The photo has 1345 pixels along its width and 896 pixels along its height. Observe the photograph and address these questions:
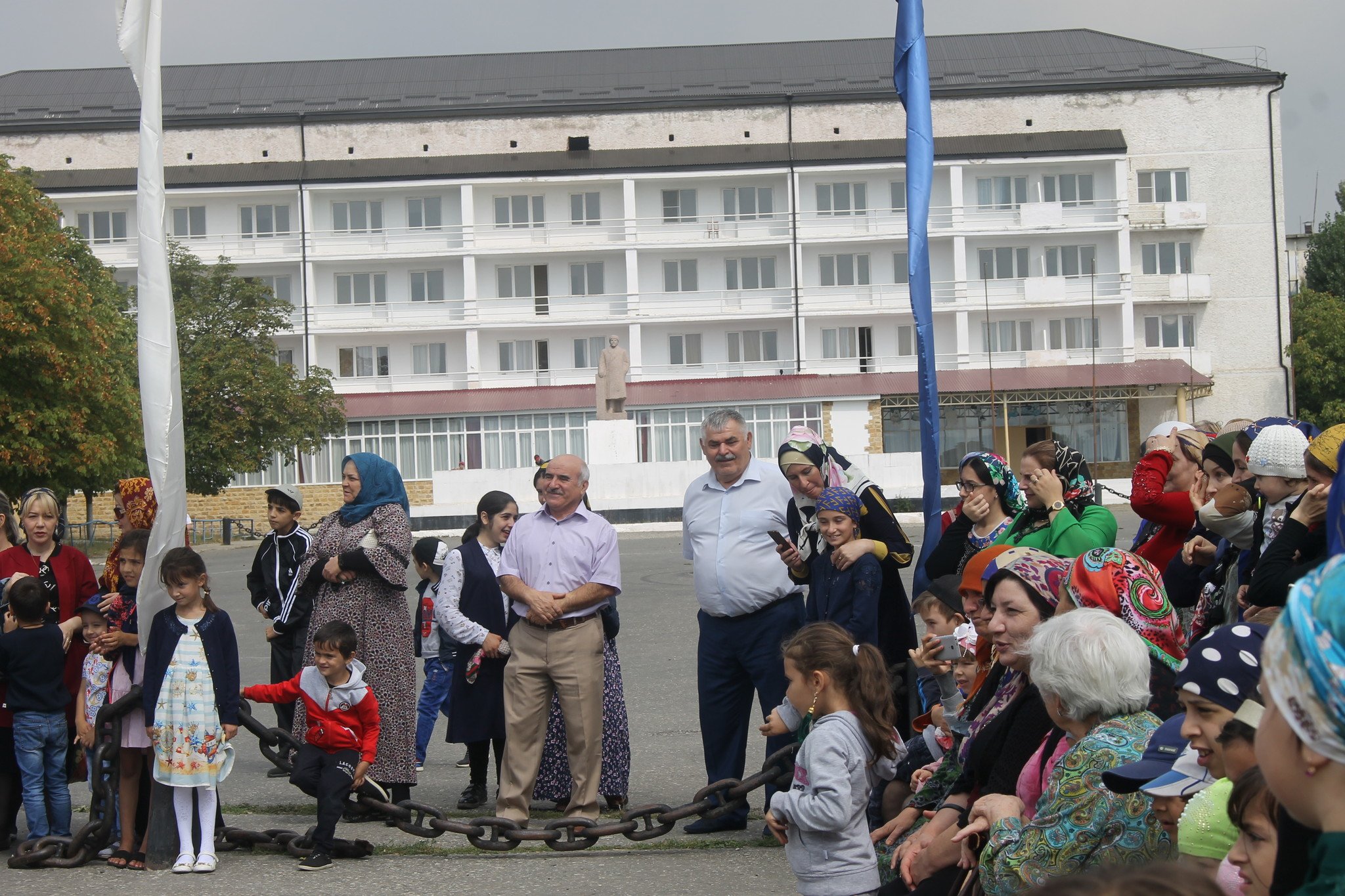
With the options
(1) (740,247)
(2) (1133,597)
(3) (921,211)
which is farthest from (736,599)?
(1) (740,247)

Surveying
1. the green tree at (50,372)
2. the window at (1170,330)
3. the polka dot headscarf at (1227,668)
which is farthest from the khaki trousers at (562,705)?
the window at (1170,330)

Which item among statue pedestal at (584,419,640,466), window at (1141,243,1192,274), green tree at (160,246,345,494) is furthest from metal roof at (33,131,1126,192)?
statue pedestal at (584,419,640,466)

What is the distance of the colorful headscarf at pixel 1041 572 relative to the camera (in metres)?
4.36

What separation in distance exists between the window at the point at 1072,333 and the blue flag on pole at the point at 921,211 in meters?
54.5

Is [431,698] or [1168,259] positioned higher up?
[1168,259]

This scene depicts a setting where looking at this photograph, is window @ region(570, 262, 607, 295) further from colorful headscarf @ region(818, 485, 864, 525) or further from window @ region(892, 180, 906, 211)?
colorful headscarf @ region(818, 485, 864, 525)

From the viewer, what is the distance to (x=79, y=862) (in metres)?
6.43

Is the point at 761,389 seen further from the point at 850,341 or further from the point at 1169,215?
the point at 1169,215

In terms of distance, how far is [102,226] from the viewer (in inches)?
2333

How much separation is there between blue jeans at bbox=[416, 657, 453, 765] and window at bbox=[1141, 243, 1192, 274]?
57.7 metres

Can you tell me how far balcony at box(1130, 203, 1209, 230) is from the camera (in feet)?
198

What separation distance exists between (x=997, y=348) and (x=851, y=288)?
22.9ft

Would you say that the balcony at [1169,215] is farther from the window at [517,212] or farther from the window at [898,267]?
the window at [517,212]

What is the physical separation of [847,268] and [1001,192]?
300 inches
